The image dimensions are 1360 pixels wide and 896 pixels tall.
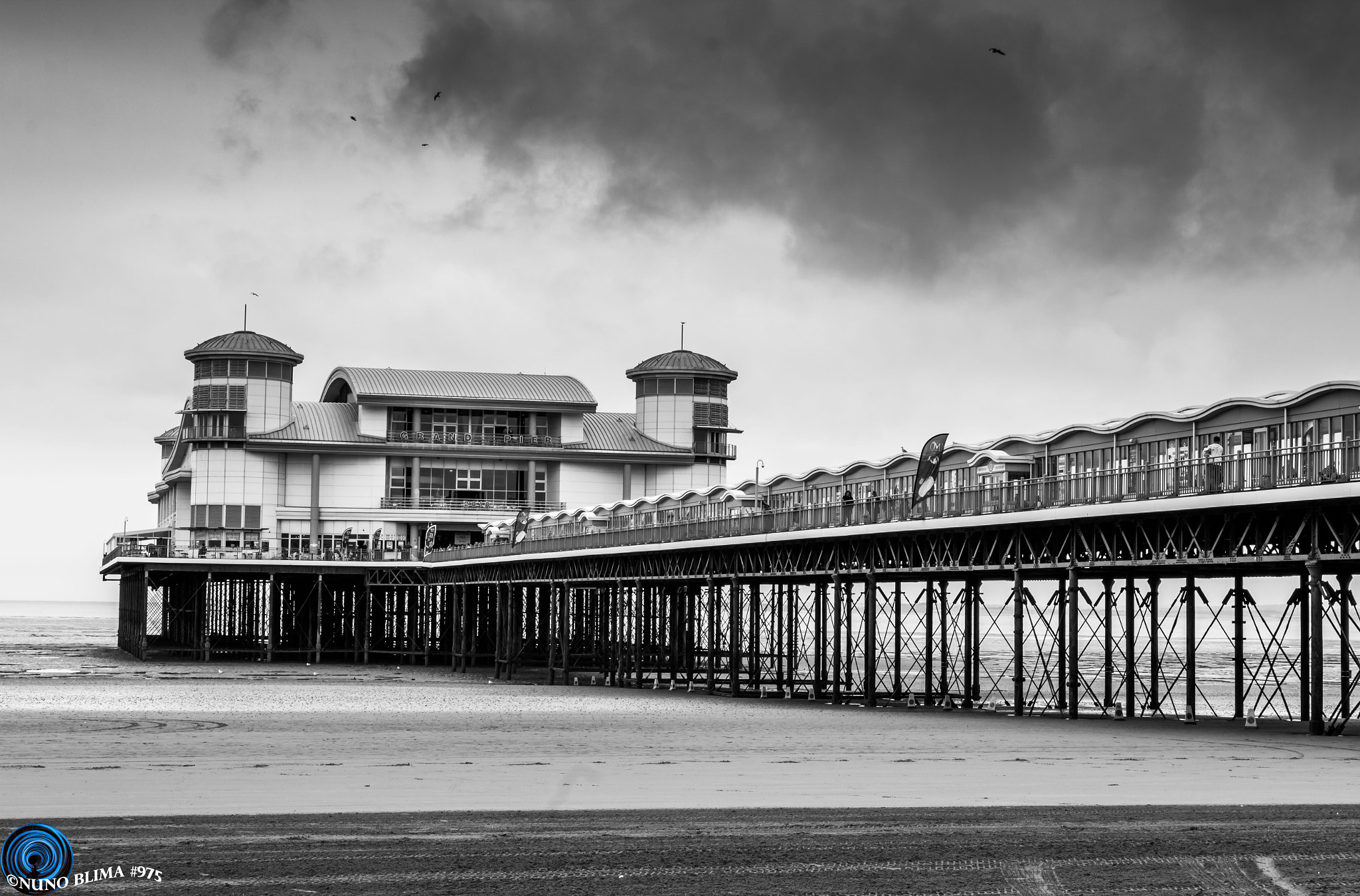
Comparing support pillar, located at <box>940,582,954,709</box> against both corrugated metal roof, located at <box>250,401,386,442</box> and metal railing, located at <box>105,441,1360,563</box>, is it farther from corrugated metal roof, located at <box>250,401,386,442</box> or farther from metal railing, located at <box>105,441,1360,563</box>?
corrugated metal roof, located at <box>250,401,386,442</box>

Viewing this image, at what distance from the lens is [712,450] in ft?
339

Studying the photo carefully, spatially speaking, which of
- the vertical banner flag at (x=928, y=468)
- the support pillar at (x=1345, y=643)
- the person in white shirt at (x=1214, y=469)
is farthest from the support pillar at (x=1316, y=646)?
the vertical banner flag at (x=928, y=468)

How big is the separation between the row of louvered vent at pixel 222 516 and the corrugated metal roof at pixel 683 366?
2295cm

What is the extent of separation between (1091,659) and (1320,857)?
378 feet

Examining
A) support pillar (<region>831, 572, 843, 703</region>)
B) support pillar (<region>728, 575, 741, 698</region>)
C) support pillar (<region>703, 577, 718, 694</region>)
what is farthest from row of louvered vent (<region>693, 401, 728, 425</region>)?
support pillar (<region>831, 572, 843, 703</region>)

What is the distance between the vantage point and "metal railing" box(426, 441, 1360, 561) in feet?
105

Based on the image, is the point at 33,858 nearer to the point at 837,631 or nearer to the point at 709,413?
the point at 837,631

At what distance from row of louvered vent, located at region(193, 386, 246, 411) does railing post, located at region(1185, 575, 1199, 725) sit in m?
61.7

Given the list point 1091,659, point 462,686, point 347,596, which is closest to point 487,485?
point 347,596

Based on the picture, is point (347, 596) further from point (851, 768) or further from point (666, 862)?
point (666, 862)

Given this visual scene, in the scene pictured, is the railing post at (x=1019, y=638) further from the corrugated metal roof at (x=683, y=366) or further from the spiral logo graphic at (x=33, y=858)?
the corrugated metal roof at (x=683, y=366)

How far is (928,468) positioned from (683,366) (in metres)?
59.6

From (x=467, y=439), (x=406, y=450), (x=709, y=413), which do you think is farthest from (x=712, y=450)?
(x=406, y=450)

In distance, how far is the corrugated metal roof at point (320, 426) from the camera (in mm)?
96188
